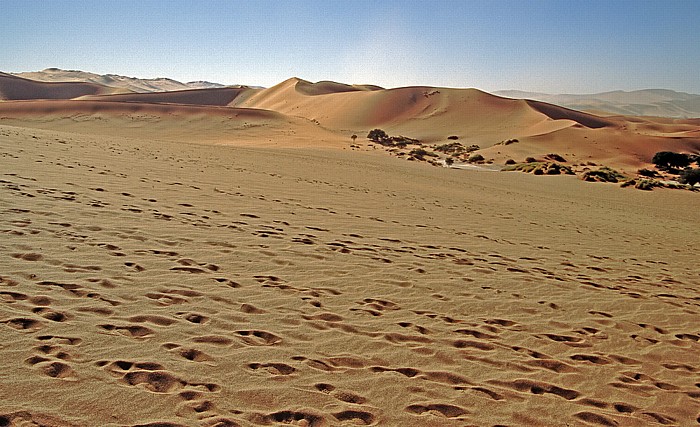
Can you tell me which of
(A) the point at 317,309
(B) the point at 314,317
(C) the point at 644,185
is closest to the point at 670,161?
(C) the point at 644,185

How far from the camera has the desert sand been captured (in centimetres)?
338

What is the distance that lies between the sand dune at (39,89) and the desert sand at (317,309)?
93.5 metres

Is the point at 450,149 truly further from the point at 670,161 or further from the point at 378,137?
the point at 670,161

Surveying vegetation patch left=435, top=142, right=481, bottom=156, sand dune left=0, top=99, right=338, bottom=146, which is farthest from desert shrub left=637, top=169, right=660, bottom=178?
sand dune left=0, top=99, right=338, bottom=146

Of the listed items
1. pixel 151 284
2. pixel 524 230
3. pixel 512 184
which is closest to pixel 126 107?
pixel 512 184

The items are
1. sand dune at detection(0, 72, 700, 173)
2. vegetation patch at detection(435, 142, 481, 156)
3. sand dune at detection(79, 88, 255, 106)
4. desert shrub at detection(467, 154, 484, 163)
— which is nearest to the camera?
desert shrub at detection(467, 154, 484, 163)

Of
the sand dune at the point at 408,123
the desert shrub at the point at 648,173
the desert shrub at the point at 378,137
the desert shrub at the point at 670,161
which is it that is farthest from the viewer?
the desert shrub at the point at 378,137

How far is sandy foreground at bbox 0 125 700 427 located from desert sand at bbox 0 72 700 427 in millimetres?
21

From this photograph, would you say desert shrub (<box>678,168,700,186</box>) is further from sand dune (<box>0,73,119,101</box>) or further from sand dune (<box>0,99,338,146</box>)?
sand dune (<box>0,73,119,101</box>)

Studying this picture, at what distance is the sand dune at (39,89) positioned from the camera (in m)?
92.9

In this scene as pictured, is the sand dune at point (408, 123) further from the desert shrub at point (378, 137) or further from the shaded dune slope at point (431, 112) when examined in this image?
the desert shrub at point (378, 137)

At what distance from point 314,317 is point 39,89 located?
108603 mm

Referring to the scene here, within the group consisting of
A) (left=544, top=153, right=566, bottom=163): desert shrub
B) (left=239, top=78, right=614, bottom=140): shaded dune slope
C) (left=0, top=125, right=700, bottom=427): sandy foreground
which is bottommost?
(left=0, top=125, right=700, bottom=427): sandy foreground

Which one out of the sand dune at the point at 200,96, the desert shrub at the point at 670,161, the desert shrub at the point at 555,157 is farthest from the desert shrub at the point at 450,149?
the sand dune at the point at 200,96
